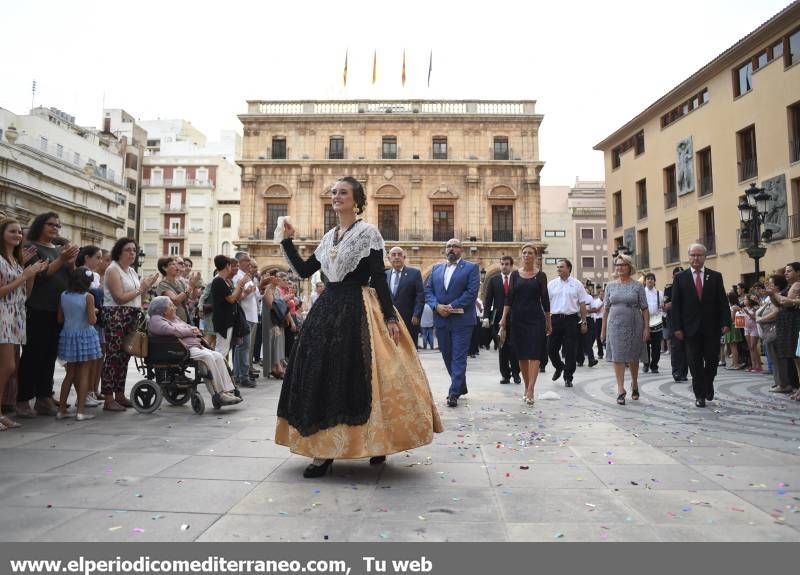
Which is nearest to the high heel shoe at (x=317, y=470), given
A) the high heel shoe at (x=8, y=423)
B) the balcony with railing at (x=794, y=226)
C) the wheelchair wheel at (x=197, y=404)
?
the wheelchair wheel at (x=197, y=404)

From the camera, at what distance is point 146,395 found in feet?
19.8

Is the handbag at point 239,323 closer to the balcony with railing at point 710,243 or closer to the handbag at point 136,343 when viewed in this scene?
the handbag at point 136,343

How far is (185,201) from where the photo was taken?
53312 millimetres

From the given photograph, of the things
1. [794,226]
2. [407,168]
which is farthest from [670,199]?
[407,168]

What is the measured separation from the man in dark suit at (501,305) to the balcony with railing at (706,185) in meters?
18.7

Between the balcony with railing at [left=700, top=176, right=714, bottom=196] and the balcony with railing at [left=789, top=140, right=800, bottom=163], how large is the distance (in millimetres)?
4477

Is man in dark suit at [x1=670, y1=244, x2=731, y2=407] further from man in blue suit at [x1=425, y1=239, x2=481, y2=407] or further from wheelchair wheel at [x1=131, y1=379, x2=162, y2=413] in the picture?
wheelchair wheel at [x1=131, y1=379, x2=162, y2=413]

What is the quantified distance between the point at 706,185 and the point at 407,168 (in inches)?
661

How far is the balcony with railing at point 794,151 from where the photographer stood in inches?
809

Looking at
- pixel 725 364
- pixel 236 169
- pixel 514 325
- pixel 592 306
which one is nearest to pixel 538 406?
pixel 514 325

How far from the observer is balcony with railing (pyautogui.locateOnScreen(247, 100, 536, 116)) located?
3603 centimetres

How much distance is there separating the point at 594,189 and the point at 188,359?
5653 centimetres

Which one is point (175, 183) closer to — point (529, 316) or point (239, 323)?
point (239, 323)

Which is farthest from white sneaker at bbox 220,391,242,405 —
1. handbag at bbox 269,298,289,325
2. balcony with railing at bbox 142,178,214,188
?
balcony with railing at bbox 142,178,214,188
